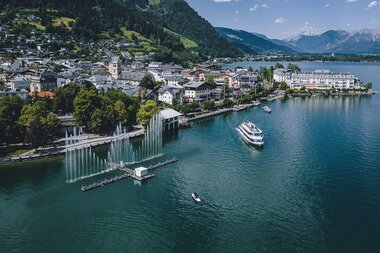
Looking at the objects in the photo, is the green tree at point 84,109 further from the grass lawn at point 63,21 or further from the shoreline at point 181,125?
the grass lawn at point 63,21

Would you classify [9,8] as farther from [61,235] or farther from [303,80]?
[61,235]

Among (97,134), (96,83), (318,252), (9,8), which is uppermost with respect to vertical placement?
(9,8)

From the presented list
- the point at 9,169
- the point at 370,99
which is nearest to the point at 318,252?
the point at 9,169

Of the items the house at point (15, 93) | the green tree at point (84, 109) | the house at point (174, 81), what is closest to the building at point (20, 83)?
the house at point (15, 93)

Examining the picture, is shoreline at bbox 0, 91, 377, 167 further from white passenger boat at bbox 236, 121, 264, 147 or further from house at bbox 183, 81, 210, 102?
white passenger boat at bbox 236, 121, 264, 147

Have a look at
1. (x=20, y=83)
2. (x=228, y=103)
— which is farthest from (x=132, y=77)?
(x=20, y=83)

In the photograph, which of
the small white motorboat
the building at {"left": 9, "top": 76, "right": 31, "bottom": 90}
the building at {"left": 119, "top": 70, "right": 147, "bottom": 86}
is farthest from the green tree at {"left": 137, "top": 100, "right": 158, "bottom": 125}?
the building at {"left": 119, "top": 70, "right": 147, "bottom": 86}

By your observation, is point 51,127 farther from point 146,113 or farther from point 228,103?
point 228,103
